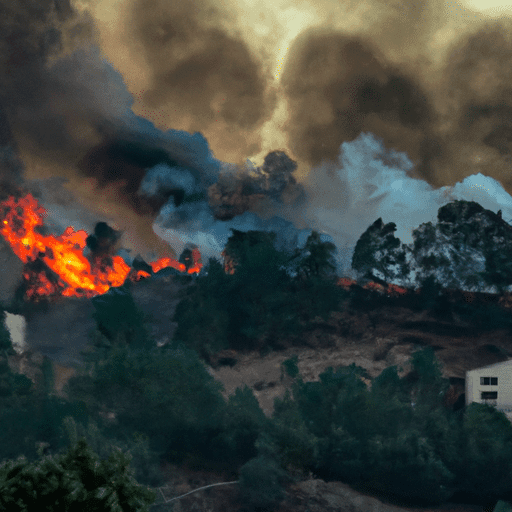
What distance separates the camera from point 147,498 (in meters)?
7.25

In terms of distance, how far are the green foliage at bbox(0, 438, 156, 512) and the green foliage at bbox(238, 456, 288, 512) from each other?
570 inches

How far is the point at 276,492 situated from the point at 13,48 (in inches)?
876

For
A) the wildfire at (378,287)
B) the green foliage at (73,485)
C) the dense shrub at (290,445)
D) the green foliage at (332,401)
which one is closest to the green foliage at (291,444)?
the dense shrub at (290,445)

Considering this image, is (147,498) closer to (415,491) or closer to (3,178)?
(415,491)

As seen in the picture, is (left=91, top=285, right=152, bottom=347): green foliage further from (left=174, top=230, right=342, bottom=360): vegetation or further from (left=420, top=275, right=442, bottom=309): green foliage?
(left=420, top=275, right=442, bottom=309): green foliage

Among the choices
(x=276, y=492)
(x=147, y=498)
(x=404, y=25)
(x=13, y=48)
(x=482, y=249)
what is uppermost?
(x=404, y=25)

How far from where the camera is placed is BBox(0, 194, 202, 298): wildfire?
28719mm

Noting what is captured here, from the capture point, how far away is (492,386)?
24.7 metres

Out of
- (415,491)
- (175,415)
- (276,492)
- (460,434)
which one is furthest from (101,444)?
(460,434)

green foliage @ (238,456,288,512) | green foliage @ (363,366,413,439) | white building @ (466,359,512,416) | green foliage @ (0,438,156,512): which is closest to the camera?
green foliage @ (0,438,156,512)

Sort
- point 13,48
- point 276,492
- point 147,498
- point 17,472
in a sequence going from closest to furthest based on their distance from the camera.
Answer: point 17,472
point 147,498
point 276,492
point 13,48

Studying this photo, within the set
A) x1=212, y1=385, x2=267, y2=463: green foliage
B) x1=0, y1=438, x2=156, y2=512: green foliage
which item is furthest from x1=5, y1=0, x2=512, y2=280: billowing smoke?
x1=0, y1=438, x2=156, y2=512: green foliage

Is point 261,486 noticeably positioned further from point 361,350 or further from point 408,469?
point 361,350

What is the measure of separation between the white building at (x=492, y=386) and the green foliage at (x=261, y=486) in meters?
9.18
